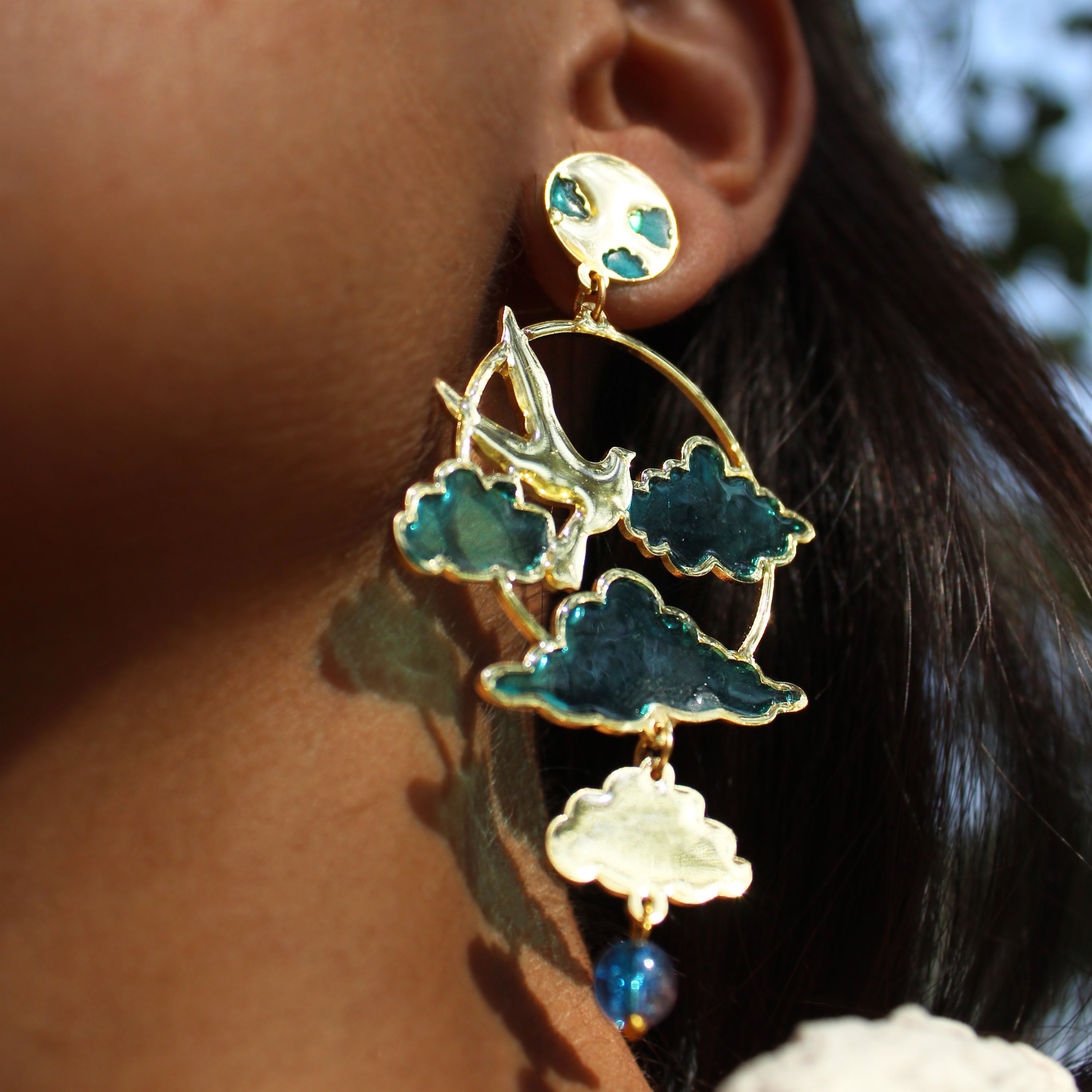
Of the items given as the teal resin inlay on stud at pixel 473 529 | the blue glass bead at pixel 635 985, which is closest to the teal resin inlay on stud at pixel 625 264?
the teal resin inlay on stud at pixel 473 529

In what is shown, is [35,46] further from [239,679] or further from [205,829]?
[205,829]

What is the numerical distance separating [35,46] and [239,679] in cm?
49

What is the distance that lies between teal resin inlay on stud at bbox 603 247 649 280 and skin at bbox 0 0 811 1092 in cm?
13

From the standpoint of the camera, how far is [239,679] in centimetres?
93

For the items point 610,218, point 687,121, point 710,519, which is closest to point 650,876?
point 710,519

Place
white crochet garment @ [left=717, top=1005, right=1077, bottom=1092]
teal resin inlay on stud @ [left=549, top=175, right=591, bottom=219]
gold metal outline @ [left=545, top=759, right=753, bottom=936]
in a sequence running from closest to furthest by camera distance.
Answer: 1. white crochet garment @ [left=717, top=1005, right=1077, bottom=1092]
2. gold metal outline @ [left=545, top=759, right=753, bottom=936]
3. teal resin inlay on stud @ [left=549, top=175, right=591, bottom=219]

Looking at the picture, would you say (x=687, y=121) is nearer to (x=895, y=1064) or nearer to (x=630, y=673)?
(x=630, y=673)

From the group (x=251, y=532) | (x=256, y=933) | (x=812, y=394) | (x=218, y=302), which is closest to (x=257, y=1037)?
(x=256, y=933)

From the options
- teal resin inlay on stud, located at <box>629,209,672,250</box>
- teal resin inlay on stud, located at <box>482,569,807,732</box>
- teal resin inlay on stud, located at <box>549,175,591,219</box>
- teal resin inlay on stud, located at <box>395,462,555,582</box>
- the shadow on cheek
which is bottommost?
the shadow on cheek

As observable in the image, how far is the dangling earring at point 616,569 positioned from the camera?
3.02 ft

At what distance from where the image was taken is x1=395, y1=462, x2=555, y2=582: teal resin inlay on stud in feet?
3.01

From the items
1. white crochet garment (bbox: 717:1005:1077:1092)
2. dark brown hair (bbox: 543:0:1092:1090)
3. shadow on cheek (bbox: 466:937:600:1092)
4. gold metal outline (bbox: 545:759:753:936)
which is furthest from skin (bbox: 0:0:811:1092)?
dark brown hair (bbox: 543:0:1092:1090)

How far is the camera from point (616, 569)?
39.1 inches

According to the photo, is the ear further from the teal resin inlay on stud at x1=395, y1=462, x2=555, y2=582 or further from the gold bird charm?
the teal resin inlay on stud at x1=395, y1=462, x2=555, y2=582
